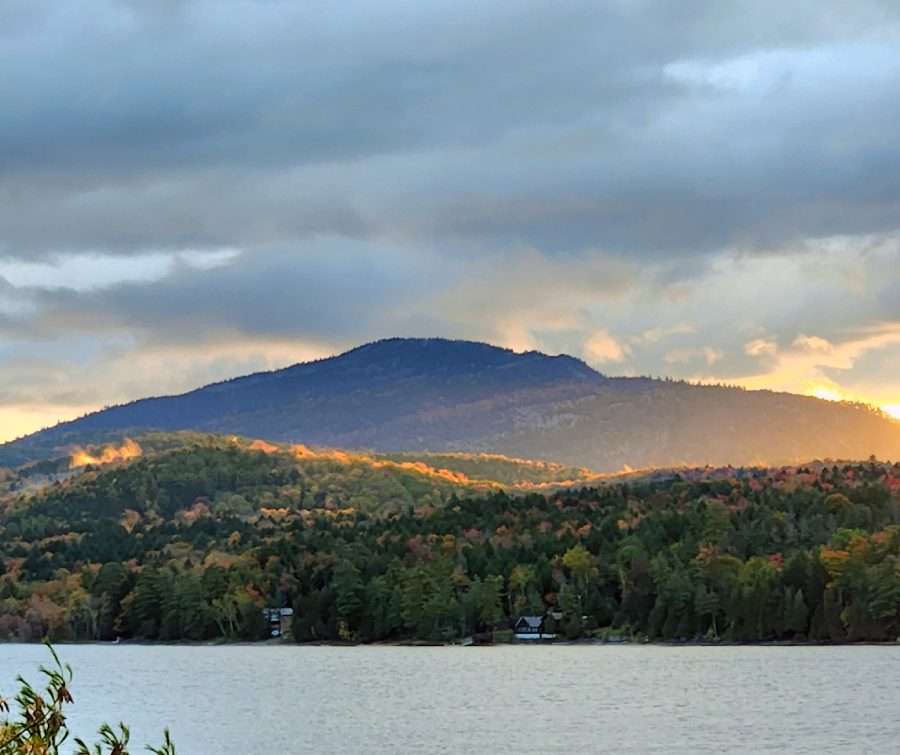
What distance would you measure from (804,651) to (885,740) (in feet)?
292

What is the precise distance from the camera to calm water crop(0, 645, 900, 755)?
110250 mm

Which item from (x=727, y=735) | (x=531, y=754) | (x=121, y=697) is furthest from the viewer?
(x=121, y=697)

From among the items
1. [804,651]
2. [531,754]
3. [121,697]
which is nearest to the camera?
[531,754]

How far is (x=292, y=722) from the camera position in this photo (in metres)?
131

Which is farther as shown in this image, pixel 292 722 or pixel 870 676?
pixel 870 676

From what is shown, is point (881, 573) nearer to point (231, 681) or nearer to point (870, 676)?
point (870, 676)

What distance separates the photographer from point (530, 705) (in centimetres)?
13700

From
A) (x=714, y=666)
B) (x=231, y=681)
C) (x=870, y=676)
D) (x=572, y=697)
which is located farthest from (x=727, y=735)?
(x=231, y=681)

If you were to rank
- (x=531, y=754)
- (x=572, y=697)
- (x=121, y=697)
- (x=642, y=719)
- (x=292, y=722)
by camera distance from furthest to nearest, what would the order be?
(x=121, y=697), (x=572, y=697), (x=292, y=722), (x=642, y=719), (x=531, y=754)

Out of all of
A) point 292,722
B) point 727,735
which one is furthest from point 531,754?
point 292,722

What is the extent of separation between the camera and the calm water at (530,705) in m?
110

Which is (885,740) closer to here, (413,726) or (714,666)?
(413,726)

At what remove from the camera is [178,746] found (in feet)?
376

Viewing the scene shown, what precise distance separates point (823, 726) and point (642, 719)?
1289 cm
